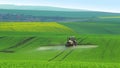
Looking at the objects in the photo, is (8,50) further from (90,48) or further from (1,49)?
(90,48)

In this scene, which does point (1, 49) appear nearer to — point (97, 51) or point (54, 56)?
point (54, 56)

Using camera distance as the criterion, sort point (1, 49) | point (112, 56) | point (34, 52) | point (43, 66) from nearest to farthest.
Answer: point (43, 66), point (112, 56), point (34, 52), point (1, 49)

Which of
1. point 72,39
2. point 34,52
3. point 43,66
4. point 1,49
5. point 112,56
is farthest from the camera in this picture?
point 72,39

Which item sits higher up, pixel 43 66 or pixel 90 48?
pixel 43 66

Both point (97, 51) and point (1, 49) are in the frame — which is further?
point (1, 49)

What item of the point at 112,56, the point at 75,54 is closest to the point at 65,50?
the point at 75,54

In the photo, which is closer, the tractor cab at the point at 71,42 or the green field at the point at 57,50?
the green field at the point at 57,50

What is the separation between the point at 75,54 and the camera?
135ft

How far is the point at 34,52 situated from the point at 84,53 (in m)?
5.64

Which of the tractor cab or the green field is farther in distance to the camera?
the tractor cab

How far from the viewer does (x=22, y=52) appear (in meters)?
42.9

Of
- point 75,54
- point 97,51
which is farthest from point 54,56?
point 97,51

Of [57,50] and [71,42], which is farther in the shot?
[71,42]

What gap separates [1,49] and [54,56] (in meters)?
8.65
